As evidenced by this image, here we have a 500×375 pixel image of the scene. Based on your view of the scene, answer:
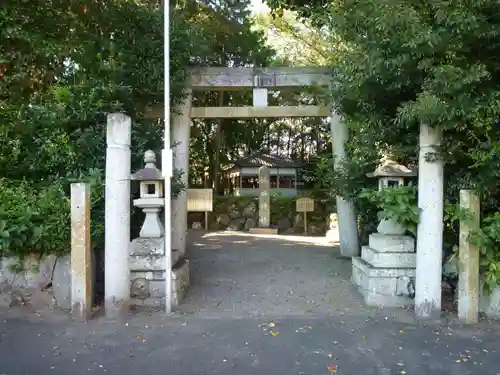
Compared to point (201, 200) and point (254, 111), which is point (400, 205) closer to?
point (254, 111)

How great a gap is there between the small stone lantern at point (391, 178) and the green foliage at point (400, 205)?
194 mm

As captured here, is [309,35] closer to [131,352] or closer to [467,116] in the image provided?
[467,116]

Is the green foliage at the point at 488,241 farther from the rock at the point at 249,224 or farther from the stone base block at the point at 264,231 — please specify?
the rock at the point at 249,224

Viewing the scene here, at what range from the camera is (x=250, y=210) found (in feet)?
47.3

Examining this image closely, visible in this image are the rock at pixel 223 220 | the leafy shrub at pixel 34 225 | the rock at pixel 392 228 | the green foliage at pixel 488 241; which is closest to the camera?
the green foliage at pixel 488 241

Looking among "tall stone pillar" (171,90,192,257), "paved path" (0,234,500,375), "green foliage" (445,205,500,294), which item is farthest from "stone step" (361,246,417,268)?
"tall stone pillar" (171,90,192,257)

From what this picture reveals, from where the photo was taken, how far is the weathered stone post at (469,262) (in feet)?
14.7

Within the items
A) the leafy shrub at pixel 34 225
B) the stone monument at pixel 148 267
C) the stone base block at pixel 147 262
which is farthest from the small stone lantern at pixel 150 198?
the leafy shrub at pixel 34 225

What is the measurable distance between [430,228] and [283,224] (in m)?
9.53

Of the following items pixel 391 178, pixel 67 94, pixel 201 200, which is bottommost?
pixel 201 200

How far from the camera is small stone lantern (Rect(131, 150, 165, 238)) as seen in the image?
503 centimetres

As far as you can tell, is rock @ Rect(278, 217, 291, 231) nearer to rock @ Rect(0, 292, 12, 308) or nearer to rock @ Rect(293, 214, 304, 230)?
rock @ Rect(293, 214, 304, 230)

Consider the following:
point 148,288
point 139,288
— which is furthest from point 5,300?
point 148,288

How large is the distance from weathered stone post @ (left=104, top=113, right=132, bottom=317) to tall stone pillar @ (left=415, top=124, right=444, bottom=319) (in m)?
3.22
